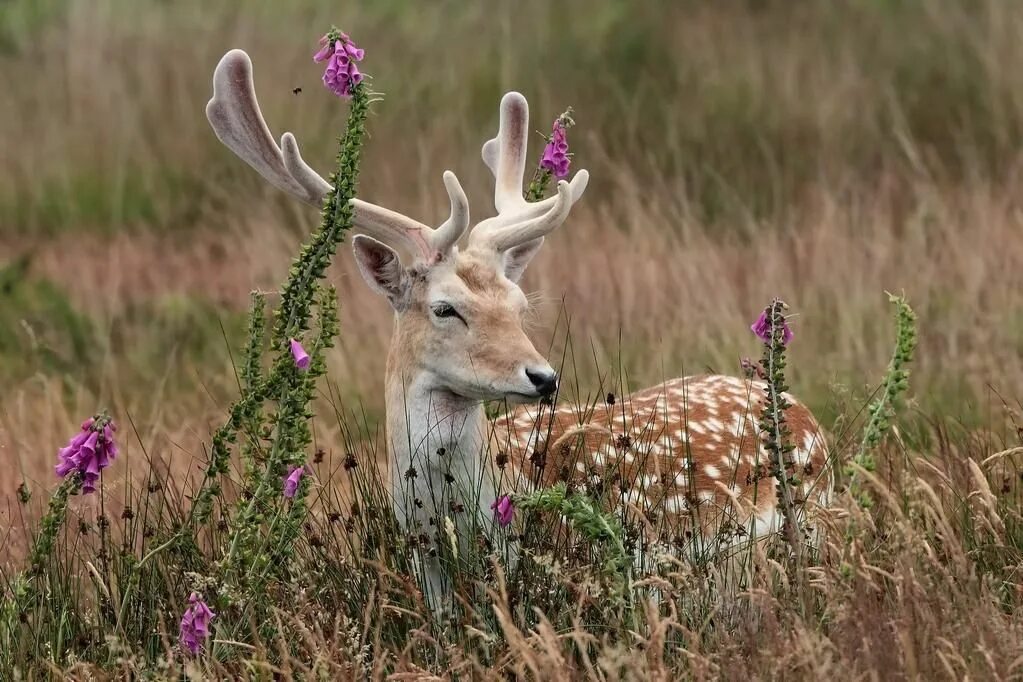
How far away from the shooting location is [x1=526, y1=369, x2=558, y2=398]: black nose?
476 centimetres

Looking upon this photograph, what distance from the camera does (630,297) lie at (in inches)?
313

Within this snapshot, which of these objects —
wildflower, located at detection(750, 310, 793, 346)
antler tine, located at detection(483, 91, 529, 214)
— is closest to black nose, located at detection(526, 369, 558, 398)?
wildflower, located at detection(750, 310, 793, 346)

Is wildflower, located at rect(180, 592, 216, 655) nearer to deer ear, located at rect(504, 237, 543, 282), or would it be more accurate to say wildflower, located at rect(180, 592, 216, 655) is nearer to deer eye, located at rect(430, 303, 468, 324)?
deer eye, located at rect(430, 303, 468, 324)

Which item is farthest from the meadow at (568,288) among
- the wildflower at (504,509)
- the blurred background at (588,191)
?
the wildflower at (504,509)

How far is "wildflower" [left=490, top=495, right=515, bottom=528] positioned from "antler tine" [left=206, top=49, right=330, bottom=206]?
108cm

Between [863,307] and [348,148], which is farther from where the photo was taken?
[863,307]

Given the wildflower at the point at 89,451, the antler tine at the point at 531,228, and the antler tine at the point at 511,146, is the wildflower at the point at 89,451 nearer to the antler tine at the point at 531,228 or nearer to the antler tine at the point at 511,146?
the antler tine at the point at 531,228

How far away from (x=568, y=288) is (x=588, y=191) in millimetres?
1316

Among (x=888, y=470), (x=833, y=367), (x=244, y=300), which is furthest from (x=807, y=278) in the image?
(x=888, y=470)

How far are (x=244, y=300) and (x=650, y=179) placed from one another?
2.31 meters

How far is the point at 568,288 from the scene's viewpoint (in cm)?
840

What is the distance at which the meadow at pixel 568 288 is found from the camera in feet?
13.4

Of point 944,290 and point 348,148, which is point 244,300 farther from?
point 348,148

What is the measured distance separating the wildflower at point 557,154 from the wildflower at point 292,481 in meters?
1.36
